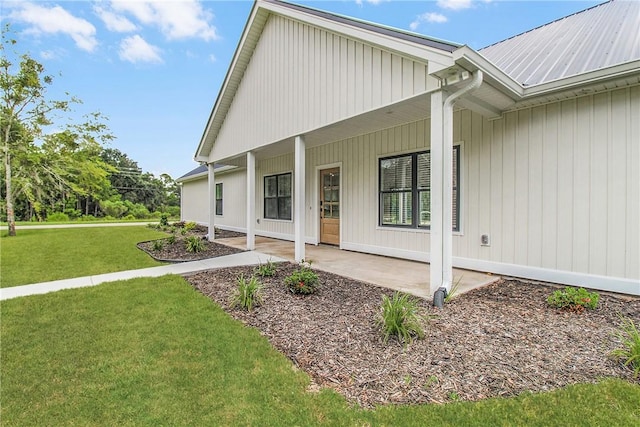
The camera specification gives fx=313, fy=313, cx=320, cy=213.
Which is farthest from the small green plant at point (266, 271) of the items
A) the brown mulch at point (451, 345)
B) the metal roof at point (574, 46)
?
the metal roof at point (574, 46)

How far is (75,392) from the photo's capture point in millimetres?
2383

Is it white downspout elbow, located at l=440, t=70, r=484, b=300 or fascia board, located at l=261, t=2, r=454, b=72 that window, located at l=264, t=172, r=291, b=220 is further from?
white downspout elbow, located at l=440, t=70, r=484, b=300

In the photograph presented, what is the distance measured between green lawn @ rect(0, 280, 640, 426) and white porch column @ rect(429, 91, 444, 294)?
202 centimetres

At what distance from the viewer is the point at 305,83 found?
21.8 feet

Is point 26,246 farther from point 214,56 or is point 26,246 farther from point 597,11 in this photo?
point 597,11

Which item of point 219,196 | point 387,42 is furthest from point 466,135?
point 219,196

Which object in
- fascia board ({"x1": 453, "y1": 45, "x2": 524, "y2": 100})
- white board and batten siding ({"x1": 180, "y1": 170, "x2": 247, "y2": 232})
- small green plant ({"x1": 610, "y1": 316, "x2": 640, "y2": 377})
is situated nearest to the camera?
small green plant ({"x1": 610, "y1": 316, "x2": 640, "y2": 377})

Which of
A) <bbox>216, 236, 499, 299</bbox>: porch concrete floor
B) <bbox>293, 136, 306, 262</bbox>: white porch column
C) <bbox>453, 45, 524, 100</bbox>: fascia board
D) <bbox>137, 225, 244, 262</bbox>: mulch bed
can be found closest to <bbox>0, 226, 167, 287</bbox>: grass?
<bbox>137, 225, 244, 262</bbox>: mulch bed

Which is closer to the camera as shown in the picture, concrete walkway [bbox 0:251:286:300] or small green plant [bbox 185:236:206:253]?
concrete walkway [bbox 0:251:286:300]

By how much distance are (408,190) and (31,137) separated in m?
15.7

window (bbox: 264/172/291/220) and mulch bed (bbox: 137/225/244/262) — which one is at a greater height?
window (bbox: 264/172/291/220)

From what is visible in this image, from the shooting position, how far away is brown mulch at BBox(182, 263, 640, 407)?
2.42 meters

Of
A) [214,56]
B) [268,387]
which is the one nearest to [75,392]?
[268,387]

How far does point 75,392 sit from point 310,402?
5.90 feet
